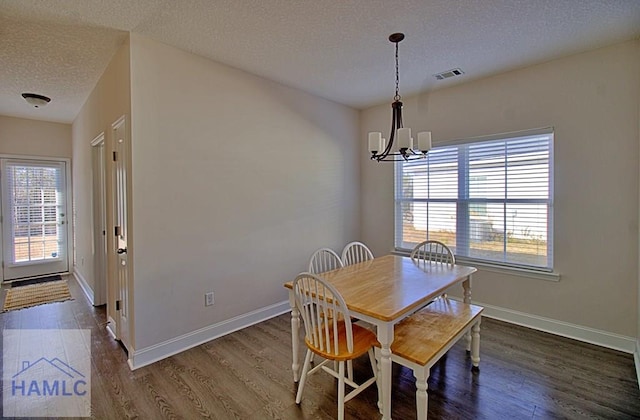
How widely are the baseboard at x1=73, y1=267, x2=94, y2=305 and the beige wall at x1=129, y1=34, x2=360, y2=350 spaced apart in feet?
6.89

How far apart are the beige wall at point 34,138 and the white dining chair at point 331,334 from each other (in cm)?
542

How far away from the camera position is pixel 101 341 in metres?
2.88

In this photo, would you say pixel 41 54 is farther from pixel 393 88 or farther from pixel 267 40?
pixel 393 88

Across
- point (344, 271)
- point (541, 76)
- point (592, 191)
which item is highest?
point (541, 76)

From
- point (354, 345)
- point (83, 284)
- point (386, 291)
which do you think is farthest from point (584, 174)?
point (83, 284)

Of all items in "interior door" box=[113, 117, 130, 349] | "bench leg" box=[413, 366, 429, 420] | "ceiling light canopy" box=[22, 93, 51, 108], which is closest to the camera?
"bench leg" box=[413, 366, 429, 420]


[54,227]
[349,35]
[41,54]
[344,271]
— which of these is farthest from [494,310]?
[54,227]

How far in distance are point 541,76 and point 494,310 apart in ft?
8.11

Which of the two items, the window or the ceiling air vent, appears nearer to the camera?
the window

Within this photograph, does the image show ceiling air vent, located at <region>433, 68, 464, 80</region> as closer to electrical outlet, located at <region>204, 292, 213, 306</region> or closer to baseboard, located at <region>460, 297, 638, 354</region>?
baseboard, located at <region>460, 297, 638, 354</region>

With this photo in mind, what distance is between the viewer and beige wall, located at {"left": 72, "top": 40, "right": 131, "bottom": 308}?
8.63ft

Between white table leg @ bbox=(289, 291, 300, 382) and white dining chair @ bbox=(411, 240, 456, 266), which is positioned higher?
white dining chair @ bbox=(411, 240, 456, 266)

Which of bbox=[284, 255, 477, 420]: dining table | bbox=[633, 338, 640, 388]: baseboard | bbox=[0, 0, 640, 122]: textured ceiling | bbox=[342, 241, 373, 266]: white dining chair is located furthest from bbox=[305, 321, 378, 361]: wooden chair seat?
bbox=[0, 0, 640, 122]: textured ceiling

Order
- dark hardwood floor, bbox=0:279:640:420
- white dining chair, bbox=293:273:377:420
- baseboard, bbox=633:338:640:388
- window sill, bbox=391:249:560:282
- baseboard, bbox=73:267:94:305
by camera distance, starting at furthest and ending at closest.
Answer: baseboard, bbox=73:267:94:305 < window sill, bbox=391:249:560:282 < baseboard, bbox=633:338:640:388 < dark hardwood floor, bbox=0:279:640:420 < white dining chair, bbox=293:273:377:420
